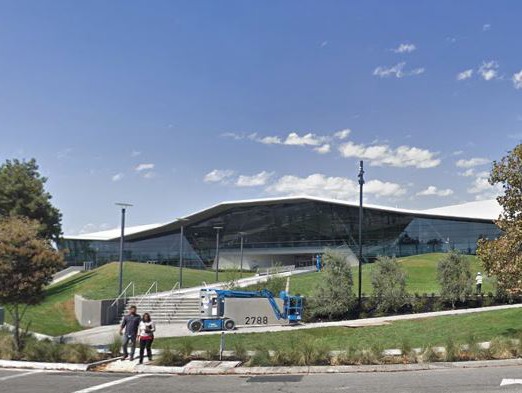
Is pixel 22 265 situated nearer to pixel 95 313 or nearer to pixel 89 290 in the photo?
pixel 95 313

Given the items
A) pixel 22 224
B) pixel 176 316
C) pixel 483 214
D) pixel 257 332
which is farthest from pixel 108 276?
pixel 483 214

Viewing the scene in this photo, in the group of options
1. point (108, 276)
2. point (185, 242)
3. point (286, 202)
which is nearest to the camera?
point (108, 276)

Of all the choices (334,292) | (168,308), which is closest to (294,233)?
(168,308)

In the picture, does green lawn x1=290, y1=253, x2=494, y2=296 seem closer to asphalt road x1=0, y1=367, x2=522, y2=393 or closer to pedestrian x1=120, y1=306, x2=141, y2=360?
pedestrian x1=120, y1=306, x2=141, y2=360

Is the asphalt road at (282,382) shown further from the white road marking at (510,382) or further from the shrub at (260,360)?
the shrub at (260,360)

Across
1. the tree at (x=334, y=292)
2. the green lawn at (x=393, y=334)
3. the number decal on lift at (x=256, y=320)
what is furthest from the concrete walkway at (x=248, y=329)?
the tree at (x=334, y=292)

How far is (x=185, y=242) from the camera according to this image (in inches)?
3905

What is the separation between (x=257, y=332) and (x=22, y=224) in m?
10.8

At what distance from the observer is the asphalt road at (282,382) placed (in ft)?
35.7

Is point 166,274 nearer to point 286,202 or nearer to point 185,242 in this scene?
point 286,202

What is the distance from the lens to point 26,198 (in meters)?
55.3

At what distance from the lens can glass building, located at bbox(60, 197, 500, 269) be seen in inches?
3110

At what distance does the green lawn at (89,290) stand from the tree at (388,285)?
52.2 ft

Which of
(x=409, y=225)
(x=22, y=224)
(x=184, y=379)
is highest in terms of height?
(x=409, y=225)
